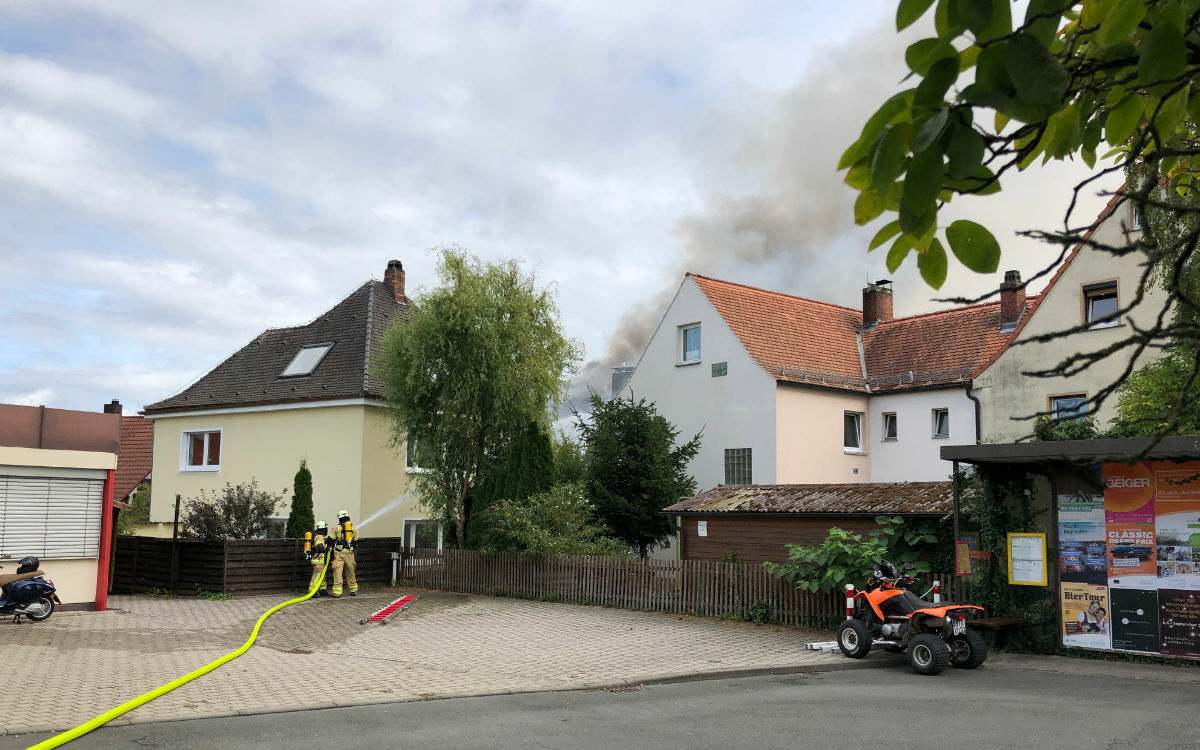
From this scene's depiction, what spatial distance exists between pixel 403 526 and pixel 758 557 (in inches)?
512

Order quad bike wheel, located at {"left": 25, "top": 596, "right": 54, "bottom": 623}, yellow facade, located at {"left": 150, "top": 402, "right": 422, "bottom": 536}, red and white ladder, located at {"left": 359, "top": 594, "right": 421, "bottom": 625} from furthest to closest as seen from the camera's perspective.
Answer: yellow facade, located at {"left": 150, "top": 402, "right": 422, "bottom": 536} → red and white ladder, located at {"left": 359, "top": 594, "right": 421, "bottom": 625} → quad bike wheel, located at {"left": 25, "top": 596, "right": 54, "bottom": 623}

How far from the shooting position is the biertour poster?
43.7ft

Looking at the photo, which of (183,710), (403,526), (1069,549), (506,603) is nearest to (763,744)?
(183,710)

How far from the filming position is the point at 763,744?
27.1 ft

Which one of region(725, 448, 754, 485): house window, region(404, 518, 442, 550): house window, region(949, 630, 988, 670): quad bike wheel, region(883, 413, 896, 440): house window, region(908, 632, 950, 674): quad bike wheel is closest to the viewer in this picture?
region(908, 632, 950, 674): quad bike wheel

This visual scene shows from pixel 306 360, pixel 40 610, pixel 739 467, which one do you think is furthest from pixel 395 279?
pixel 40 610

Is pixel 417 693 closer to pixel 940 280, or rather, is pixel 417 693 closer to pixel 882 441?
pixel 940 280

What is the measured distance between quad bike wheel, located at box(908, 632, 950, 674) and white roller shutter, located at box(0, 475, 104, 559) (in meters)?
14.8

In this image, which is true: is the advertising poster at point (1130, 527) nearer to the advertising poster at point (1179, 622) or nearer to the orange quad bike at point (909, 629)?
the advertising poster at point (1179, 622)

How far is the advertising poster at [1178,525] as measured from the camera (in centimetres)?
1328

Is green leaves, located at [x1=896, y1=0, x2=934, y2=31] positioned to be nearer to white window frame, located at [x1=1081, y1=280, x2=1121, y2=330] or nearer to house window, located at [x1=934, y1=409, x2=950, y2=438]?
white window frame, located at [x1=1081, y1=280, x2=1121, y2=330]

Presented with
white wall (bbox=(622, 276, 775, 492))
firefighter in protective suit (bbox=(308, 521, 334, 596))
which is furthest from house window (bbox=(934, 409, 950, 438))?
firefighter in protective suit (bbox=(308, 521, 334, 596))

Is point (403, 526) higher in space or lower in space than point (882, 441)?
lower

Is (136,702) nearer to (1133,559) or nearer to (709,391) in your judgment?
(1133,559)
